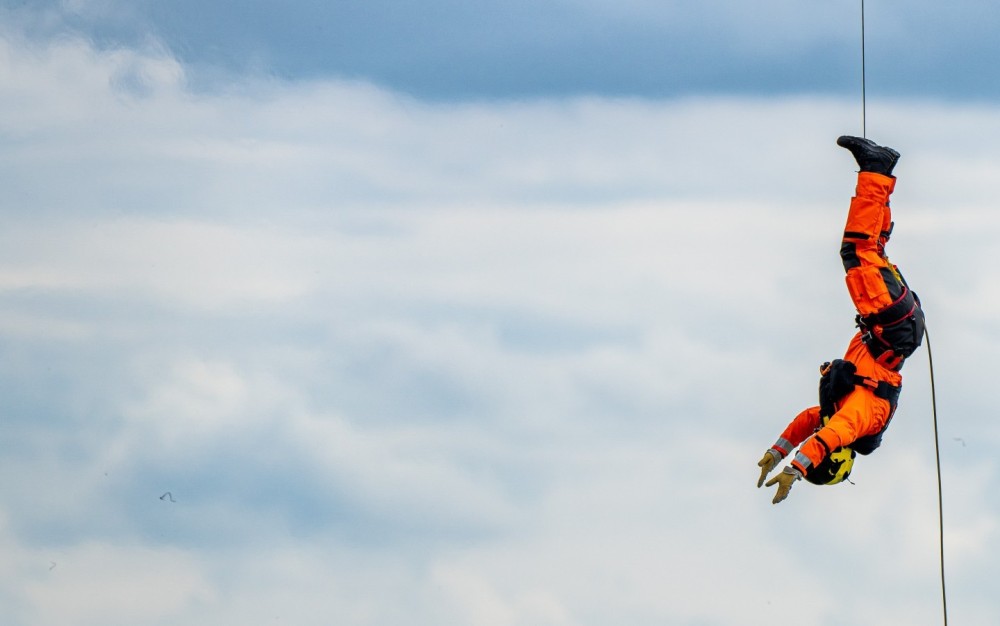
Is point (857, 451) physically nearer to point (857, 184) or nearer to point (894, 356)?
point (894, 356)

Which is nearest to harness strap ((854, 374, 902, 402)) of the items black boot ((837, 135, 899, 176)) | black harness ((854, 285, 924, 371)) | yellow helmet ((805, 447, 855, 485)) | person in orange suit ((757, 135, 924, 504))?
person in orange suit ((757, 135, 924, 504))

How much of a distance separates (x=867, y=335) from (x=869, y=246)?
1.40m

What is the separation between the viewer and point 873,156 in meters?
24.2

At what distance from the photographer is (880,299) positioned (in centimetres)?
2417

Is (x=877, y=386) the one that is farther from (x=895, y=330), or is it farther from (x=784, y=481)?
(x=784, y=481)

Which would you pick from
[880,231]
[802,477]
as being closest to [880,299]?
[880,231]

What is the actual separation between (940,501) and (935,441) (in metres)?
1.16

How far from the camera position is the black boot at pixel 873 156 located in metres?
24.2

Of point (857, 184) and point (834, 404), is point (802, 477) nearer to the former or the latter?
point (834, 404)

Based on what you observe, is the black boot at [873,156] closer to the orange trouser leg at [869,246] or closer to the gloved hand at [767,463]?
the orange trouser leg at [869,246]

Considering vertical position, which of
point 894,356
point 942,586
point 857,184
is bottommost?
point 942,586

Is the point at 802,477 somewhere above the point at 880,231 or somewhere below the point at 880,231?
below

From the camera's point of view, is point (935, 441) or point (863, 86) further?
point (935, 441)

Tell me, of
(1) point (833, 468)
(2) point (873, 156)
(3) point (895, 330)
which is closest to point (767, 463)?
(1) point (833, 468)
